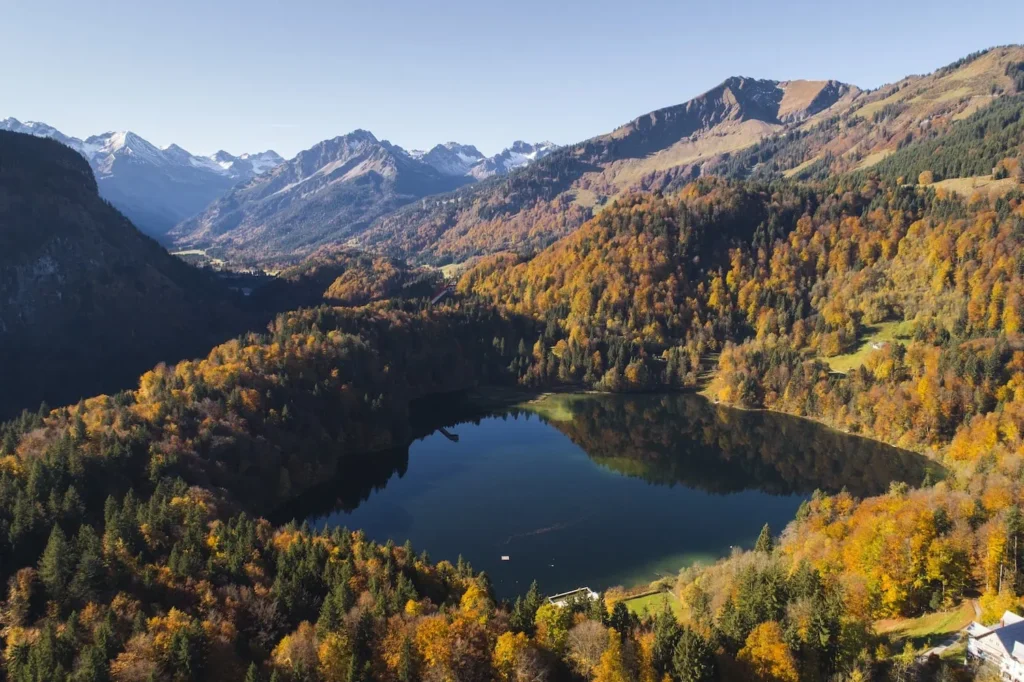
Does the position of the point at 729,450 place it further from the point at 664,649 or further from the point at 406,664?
the point at 406,664

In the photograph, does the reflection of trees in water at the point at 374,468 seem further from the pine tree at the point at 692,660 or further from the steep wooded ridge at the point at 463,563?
the pine tree at the point at 692,660

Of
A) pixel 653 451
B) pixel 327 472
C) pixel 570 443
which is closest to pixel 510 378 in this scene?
pixel 570 443

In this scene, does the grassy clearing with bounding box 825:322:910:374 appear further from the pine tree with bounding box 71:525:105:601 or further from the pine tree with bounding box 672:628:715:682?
the pine tree with bounding box 71:525:105:601

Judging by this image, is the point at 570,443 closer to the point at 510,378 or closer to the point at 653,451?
the point at 653,451

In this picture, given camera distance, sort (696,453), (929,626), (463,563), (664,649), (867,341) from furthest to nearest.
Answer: (867,341), (696,453), (463,563), (929,626), (664,649)

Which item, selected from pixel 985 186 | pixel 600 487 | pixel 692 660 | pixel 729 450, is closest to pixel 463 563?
pixel 692 660

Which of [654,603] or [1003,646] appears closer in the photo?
[1003,646]
